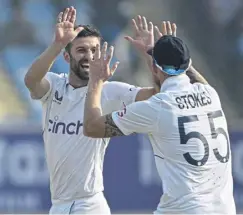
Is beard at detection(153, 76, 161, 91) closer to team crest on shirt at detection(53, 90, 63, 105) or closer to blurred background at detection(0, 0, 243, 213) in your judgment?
team crest on shirt at detection(53, 90, 63, 105)

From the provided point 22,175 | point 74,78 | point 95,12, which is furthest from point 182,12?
point 74,78

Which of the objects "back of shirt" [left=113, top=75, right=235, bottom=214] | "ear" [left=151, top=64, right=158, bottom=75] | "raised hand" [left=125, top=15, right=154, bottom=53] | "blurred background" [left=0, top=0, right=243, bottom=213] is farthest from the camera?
"blurred background" [left=0, top=0, right=243, bottom=213]

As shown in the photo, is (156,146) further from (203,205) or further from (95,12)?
(95,12)

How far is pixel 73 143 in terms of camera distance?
605cm

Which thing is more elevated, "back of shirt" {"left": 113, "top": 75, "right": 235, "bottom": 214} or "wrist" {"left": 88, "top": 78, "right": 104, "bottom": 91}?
"wrist" {"left": 88, "top": 78, "right": 104, "bottom": 91}

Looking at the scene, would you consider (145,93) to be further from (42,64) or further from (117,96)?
(42,64)

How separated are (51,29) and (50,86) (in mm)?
7027

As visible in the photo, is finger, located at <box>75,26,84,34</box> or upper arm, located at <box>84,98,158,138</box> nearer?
upper arm, located at <box>84,98,158,138</box>

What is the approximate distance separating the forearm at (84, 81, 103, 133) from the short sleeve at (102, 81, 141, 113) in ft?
3.47

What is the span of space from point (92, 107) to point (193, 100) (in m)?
0.57

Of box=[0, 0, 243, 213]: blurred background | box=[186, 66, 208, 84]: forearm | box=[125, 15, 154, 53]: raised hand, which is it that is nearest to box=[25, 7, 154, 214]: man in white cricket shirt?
box=[125, 15, 154, 53]: raised hand

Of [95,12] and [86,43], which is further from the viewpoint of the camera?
[95,12]

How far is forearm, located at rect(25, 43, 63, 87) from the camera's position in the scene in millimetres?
5906

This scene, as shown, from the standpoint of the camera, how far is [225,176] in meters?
4.87
